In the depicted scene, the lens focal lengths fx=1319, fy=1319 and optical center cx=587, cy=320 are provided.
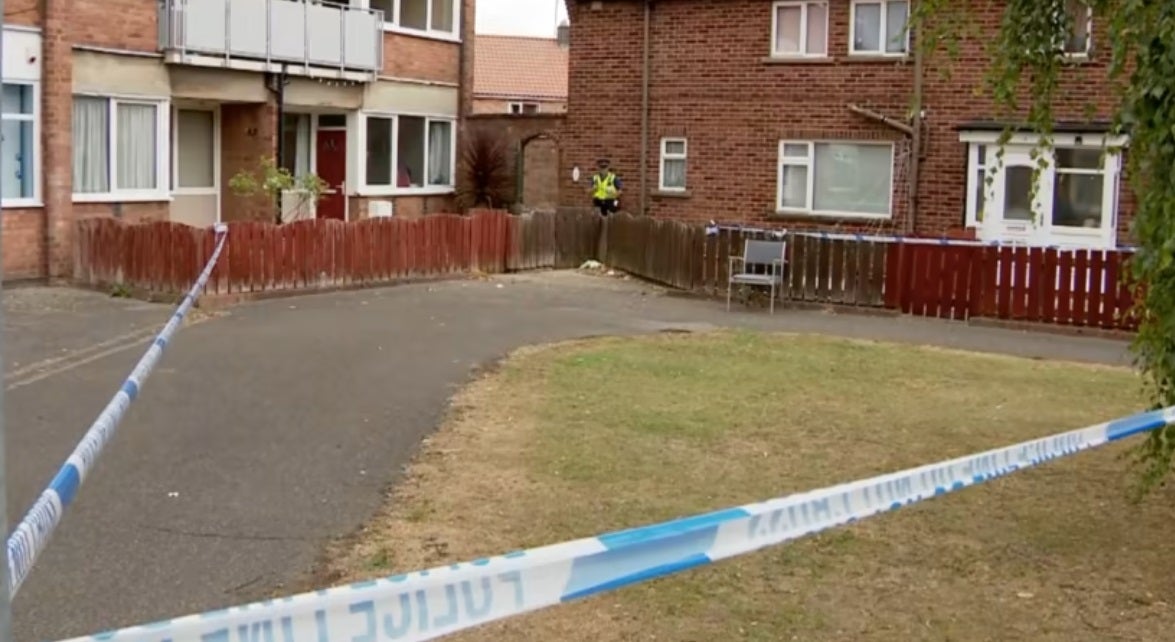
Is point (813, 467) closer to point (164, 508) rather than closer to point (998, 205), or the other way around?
point (164, 508)

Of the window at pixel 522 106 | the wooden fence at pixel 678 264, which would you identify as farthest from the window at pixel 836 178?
the window at pixel 522 106

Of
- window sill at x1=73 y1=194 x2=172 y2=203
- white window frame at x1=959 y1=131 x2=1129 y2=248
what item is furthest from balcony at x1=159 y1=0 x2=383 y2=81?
white window frame at x1=959 y1=131 x2=1129 y2=248

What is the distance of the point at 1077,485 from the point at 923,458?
1.01 meters

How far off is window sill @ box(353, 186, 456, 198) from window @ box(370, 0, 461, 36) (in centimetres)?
321

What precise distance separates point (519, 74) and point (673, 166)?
2958cm

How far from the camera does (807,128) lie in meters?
23.7

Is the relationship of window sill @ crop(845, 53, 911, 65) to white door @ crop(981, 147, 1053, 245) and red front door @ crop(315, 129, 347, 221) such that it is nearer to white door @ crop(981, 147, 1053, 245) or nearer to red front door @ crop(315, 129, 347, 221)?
white door @ crop(981, 147, 1053, 245)

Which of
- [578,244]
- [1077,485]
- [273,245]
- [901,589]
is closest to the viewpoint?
[901,589]

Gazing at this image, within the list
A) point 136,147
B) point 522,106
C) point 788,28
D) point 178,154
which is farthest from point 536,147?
point 522,106

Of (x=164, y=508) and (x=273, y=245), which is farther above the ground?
(x=273, y=245)

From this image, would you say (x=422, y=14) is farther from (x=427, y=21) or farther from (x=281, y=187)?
(x=281, y=187)

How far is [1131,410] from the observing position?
10883mm

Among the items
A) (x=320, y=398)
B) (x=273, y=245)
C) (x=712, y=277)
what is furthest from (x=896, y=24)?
(x=320, y=398)

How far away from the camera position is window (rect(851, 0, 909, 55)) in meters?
23.1
